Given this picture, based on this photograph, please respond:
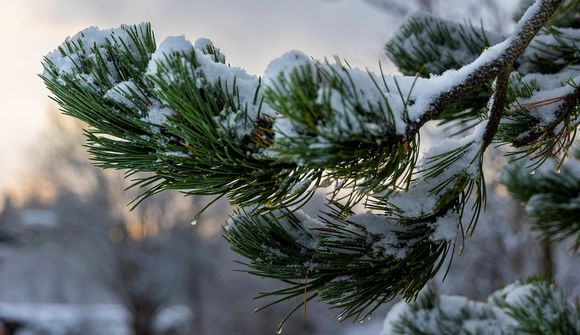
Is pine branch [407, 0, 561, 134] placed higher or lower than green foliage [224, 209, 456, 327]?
Answer: higher

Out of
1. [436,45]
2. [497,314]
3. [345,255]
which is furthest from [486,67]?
[497,314]

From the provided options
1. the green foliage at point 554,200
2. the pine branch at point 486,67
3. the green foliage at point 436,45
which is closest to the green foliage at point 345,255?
the pine branch at point 486,67

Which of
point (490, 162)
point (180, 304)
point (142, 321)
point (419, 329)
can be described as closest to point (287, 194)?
point (419, 329)

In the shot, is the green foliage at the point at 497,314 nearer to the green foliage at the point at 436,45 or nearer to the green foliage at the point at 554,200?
the green foliage at the point at 554,200

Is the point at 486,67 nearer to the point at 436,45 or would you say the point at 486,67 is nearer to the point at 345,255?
the point at 345,255

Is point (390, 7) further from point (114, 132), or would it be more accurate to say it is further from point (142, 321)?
point (142, 321)

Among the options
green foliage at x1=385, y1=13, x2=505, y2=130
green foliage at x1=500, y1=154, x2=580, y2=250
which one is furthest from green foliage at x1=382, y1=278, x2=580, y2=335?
green foliage at x1=385, y1=13, x2=505, y2=130

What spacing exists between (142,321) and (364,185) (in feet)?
43.7

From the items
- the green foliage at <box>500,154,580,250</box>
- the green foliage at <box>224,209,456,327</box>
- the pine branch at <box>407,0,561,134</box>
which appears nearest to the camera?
the pine branch at <box>407,0,561,134</box>

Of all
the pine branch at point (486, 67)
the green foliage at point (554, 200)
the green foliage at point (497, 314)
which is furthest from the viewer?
the green foliage at point (554, 200)

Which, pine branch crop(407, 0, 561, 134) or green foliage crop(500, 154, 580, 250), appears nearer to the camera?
pine branch crop(407, 0, 561, 134)

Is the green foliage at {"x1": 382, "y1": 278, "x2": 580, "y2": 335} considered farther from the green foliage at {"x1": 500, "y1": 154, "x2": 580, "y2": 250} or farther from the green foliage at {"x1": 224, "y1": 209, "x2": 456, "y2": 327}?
the green foliage at {"x1": 224, "y1": 209, "x2": 456, "y2": 327}

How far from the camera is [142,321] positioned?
41.9 ft

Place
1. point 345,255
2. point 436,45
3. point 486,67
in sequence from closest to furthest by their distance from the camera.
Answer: point 486,67 → point 345,255 → point 436,45
